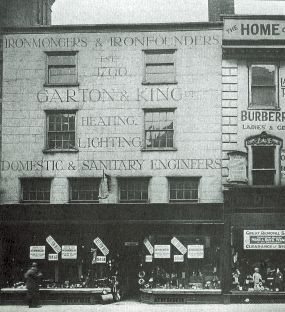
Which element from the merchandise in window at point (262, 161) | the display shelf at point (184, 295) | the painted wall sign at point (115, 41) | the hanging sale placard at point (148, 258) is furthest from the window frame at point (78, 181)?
the merchandise in window at point (262, 161)

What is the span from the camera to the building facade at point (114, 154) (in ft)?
71.8

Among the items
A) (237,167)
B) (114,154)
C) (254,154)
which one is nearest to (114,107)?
(114,154)

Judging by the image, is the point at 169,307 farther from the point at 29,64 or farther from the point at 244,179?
the point at 29,64

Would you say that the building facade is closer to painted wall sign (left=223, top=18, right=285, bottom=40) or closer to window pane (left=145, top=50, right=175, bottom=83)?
window pane (left=145, top=50, right=175, bottom=83)

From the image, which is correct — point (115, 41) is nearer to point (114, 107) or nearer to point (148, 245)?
point (114, 107)

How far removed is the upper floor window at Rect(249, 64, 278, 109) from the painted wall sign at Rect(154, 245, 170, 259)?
6.27m

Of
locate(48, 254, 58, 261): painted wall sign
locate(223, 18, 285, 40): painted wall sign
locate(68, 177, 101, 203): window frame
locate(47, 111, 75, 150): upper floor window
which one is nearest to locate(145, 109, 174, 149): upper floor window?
locate(68, 177, 101, 203): window frame

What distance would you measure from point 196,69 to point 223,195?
4.88m

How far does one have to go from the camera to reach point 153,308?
19766 millimetres

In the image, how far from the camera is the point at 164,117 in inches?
893

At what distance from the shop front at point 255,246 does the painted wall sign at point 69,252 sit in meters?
5.62

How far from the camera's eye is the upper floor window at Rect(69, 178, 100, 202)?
74.2 feet

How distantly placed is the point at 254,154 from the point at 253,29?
4.69 metres

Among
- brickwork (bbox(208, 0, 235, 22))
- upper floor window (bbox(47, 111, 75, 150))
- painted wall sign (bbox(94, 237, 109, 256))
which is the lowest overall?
painted wall sign (bbox(94, 237, 109, 256))
